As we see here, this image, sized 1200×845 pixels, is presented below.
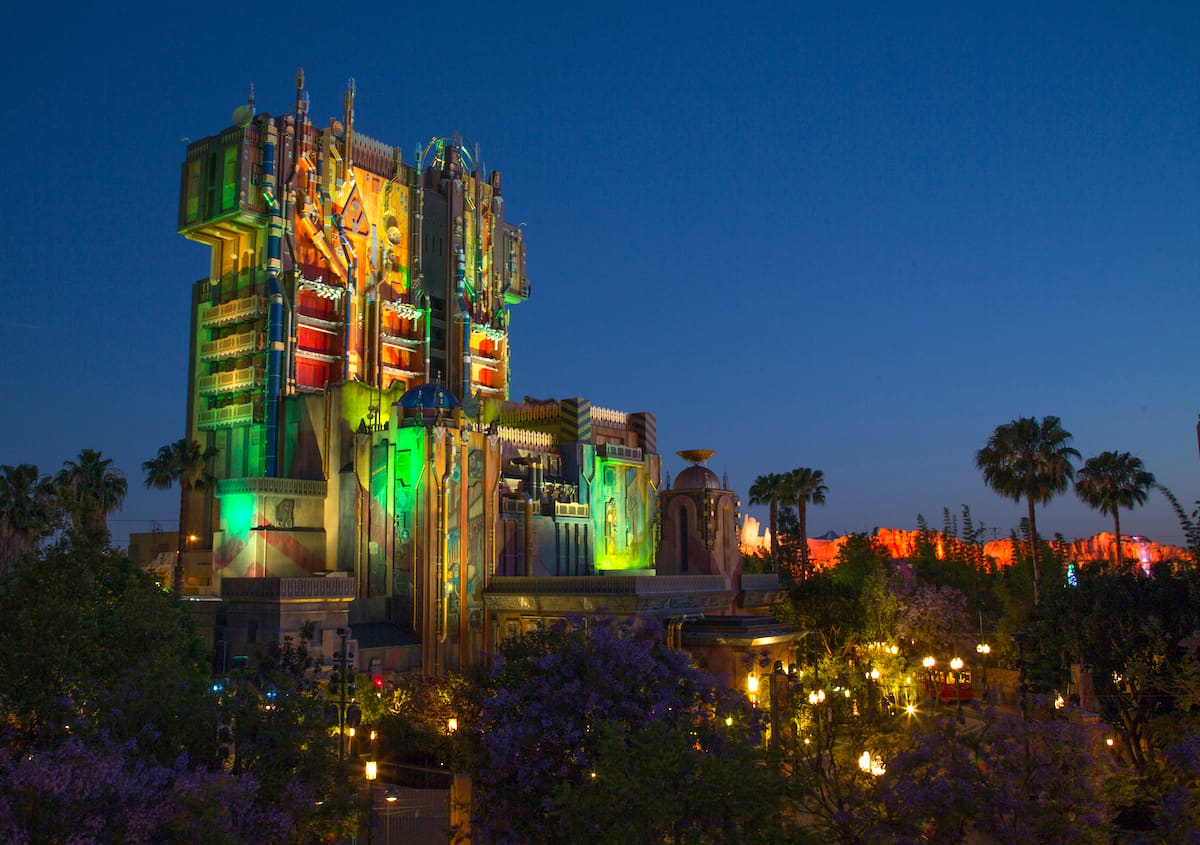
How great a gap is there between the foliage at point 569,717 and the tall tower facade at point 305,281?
33.3 metres

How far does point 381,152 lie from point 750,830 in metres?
54.3

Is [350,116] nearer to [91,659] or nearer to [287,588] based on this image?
[287,588]

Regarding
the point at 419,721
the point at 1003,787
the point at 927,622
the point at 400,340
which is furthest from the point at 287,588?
the point at 927,622

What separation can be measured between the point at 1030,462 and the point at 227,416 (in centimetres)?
4135

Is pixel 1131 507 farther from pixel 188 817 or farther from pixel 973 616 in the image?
pixel 188 817

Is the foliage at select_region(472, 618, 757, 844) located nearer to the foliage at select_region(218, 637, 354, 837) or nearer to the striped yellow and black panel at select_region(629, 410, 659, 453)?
the foliage at select_region(218, 637, 354, 837)

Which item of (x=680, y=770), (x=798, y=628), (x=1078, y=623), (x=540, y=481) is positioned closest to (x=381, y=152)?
(x=540, y=481)

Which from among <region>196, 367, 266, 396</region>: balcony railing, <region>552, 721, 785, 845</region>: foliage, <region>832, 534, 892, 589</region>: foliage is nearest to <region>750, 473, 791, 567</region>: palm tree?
<region>832, 534, 892, 589</region>: foliage

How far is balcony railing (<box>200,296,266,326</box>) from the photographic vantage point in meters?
53.2

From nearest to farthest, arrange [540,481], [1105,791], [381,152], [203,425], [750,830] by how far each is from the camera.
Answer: [1105,791], [750,830], [540,481], [203,425], [381,152]

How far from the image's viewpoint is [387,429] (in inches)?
1797

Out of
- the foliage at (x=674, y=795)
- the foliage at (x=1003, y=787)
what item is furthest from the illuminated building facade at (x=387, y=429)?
the foliage at (x=1003, y=787)

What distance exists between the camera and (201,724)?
54.4ft

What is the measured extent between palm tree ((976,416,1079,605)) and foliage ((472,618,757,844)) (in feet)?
125
